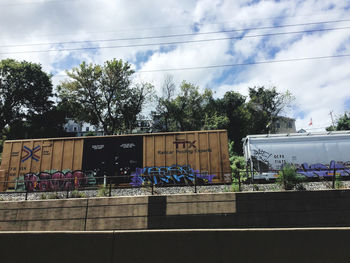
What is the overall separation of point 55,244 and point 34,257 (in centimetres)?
41

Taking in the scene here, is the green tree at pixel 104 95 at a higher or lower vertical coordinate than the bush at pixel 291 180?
higher

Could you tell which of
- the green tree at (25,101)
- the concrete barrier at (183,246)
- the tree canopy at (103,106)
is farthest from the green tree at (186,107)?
the concrete barrier at (183,246)

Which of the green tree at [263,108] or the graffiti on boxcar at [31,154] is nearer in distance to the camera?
the graffiti on boxcar at [31,154]

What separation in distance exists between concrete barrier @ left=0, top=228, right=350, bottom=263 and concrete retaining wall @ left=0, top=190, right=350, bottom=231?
259 inches

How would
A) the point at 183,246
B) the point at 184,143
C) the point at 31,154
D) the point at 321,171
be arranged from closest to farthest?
1. the point at 183,246
2. the point at 321,171
3. the point at 184,143
4. the point at 31,154

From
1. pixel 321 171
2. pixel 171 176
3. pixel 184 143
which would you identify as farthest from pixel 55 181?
pixel 321 171

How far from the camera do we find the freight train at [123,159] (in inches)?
541

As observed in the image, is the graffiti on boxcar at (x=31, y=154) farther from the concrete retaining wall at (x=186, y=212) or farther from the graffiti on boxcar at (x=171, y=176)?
the graffiti on boxcar at (x=171, y=176)

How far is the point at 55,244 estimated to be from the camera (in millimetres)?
3666

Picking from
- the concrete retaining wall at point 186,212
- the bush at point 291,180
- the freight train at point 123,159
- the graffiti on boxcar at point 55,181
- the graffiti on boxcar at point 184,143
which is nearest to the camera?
the concrete retaining wall at point 186,212

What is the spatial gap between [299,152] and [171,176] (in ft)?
28.4

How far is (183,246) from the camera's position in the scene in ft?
11.6

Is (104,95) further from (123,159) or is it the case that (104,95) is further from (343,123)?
(343,123)

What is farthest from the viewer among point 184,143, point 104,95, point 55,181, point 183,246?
point 104,95
